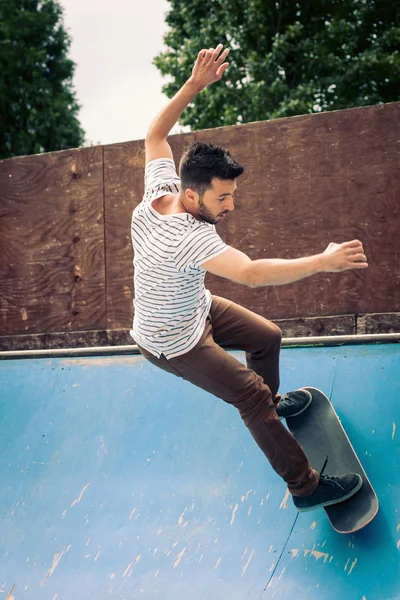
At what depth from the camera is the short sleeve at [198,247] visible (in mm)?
2898

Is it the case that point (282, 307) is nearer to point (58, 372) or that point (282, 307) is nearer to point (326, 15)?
point (58, 372)

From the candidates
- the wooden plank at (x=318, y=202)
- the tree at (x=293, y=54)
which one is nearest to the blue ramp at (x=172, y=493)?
the wooden plank at (x=318, y=202)

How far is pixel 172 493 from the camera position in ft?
12.7

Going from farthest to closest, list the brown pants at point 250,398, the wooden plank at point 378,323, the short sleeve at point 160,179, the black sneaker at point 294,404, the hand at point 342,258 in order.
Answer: the wooden plank at point 378,323 → the black sneaker at point 294,404 → the short sleeve at point 160,179 → the brown pants at point 250,398 → the hand at point 342,258

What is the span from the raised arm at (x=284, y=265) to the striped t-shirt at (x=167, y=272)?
0.38 ft

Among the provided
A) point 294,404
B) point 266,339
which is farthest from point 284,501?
point 266,339

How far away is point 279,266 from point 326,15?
709 inches

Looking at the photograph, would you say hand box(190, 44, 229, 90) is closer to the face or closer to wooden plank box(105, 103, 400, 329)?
the face

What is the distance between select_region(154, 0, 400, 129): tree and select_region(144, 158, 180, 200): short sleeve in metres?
14.0

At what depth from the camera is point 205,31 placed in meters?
18.0

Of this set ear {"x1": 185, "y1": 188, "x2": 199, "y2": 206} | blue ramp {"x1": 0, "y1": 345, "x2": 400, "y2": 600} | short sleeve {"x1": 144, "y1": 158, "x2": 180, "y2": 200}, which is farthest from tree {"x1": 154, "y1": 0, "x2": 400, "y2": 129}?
ear {"x1": 185, "y1": 188, "x2": 199, "y2": 206}

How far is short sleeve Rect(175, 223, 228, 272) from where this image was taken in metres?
2.90

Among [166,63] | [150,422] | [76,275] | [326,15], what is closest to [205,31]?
[166,63]

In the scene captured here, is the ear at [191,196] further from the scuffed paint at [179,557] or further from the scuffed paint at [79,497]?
the scuffed paint at [79,497]
